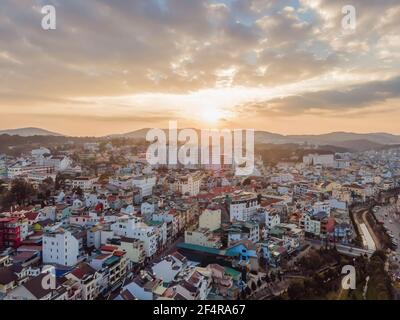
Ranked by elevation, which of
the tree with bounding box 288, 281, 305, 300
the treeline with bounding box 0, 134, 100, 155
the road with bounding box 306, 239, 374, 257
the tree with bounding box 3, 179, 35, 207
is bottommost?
the road with bounding box 306, 239, 374, 257

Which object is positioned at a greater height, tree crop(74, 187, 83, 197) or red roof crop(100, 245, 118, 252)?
tree crop(74, 187, 83, 197)

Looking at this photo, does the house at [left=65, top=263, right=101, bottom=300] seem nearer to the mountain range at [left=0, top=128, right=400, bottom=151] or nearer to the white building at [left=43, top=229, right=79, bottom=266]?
the white building at [left=43, top=229, right=79, bottom=266]

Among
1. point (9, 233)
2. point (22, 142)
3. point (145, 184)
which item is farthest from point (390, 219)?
point (22, 142)

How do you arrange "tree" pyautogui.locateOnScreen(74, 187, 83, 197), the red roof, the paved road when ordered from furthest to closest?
"tree" pyautogui.locateOnScreen(74, 187, 83, 197)
the paved road
the red roof

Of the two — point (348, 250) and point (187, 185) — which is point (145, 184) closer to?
point (187, 185)

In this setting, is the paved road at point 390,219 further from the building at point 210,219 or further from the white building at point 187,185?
the white building at point 187,185

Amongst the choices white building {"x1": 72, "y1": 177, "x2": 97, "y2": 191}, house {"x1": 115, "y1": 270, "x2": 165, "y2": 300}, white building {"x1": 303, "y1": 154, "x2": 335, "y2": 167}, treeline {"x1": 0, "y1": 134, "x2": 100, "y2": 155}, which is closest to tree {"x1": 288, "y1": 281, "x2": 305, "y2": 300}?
house {"x1": 115, "y1": 270, "x2": 165, "y2": 300}

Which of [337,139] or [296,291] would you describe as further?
[337,139]

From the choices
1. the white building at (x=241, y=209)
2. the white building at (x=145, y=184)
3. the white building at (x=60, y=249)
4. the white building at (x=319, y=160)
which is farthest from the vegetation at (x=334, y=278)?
the white building at (x=319, y=160)

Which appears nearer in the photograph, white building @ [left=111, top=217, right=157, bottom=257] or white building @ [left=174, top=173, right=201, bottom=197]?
white building @ [left=111, top=217, right=157, bottom=257]
